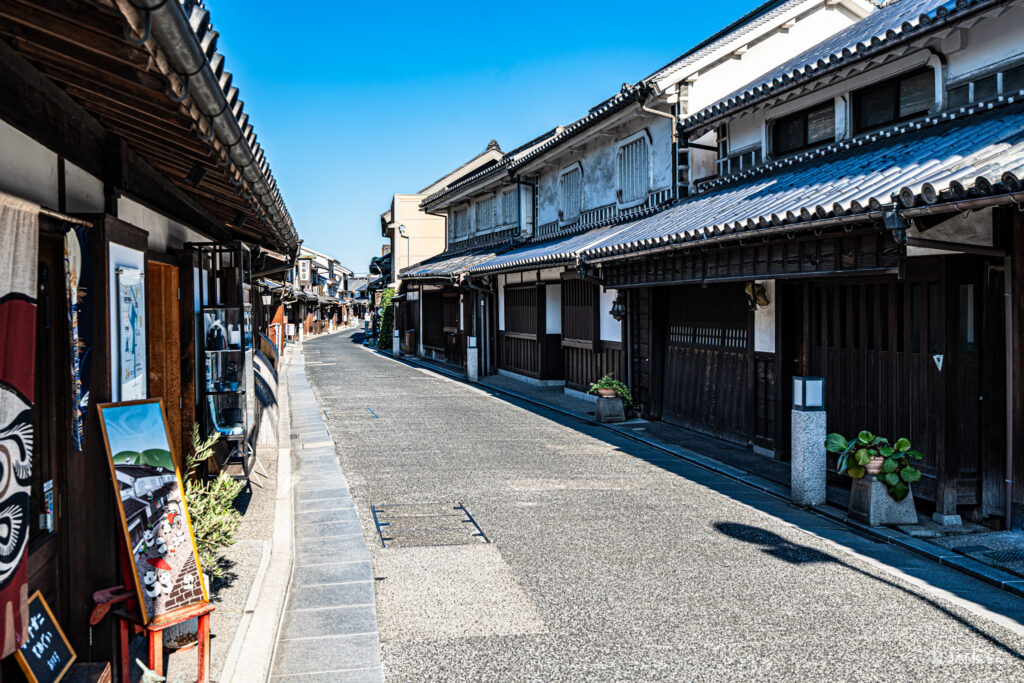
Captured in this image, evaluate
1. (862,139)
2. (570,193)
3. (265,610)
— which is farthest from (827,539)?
(570,193)

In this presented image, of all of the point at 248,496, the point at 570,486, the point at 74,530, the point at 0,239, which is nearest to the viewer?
the point at 0,239

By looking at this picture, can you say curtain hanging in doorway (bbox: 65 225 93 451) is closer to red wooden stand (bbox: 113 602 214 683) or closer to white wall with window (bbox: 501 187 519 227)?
red wooden stand (bbox: 113 602 214 683)

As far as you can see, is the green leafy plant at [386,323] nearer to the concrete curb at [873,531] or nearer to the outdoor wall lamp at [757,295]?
the concrete curb at [873,531]

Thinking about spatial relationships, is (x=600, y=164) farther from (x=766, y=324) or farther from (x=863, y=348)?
(x=863, y=348)

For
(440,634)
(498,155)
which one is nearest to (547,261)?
(440,634)

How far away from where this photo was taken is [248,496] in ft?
31.0

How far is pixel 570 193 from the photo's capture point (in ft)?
69.9

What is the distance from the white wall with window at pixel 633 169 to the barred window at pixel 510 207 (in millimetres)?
8110

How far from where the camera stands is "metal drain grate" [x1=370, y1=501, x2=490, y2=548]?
25.4ft

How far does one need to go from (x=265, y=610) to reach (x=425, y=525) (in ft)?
8.66

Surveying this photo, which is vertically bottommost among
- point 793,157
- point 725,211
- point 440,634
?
point 440,634

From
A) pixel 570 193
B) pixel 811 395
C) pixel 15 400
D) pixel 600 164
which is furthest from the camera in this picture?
pixel 570 193

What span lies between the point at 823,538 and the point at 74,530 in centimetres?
672

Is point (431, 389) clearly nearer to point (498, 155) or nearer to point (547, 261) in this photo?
point (547, 261)
